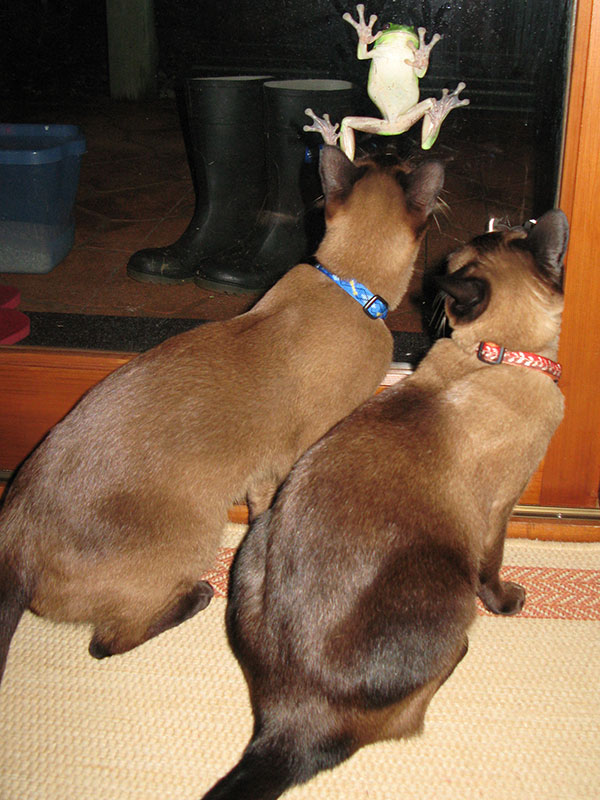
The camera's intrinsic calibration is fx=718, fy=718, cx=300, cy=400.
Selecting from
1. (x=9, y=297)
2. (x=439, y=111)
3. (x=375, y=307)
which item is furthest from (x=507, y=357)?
(x=9, y=297)

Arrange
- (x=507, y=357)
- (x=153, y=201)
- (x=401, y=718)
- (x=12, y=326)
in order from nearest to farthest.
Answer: (x=401, y=718)
(x=507, y=357)
(x=12, y=326)
(x=153, y=201)

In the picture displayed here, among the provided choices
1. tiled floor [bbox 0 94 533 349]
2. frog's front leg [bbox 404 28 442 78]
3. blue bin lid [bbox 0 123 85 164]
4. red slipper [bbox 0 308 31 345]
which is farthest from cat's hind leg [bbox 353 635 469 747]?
blue bin lid [bbox 0 123 85 164]

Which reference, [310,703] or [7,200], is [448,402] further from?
[7,200]

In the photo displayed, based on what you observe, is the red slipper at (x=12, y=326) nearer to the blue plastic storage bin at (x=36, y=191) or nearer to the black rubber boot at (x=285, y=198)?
the blue plastic storage bin at (x=36, y=191)

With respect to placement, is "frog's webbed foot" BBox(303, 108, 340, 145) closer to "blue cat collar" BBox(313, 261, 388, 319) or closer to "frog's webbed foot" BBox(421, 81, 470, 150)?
"frog's webbed foot" BBox(421, 81, 470, 150)

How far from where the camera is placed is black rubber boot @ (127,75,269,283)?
2002 millimetres

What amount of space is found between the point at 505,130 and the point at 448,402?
2.31ft

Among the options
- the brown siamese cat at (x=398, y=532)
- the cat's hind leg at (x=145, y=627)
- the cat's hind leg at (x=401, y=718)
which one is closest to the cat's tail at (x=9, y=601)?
the cat's hind leg at (x=145, y=627)

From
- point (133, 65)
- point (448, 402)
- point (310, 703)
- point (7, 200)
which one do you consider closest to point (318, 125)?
point (133, 65)

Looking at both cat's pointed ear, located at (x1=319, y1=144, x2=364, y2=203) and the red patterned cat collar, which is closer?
the red patterned cat collar

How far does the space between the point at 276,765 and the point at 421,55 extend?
4.18ft

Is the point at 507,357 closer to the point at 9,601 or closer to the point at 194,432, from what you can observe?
the point at 194,432

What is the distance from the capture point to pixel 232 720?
4.29ft

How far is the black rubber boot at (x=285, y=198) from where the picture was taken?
1.74 metres
